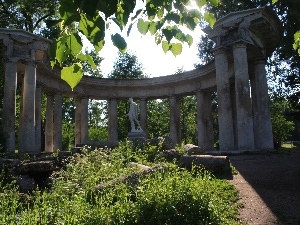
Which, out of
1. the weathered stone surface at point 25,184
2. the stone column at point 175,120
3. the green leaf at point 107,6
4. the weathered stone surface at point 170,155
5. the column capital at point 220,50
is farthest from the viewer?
the stone column at point 175,120

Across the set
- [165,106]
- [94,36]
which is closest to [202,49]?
[165,106]

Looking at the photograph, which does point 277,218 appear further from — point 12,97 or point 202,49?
point 202,49

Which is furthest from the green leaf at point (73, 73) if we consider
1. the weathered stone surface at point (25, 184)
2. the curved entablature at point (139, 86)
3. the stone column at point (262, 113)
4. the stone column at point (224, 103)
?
the curved entablature at point (139, 86)

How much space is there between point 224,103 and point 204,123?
401 inches

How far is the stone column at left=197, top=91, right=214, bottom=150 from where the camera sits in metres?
34.8

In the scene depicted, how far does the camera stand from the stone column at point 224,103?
81.2ft

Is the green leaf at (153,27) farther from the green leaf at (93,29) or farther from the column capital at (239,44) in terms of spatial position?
the column capital at (239,44)

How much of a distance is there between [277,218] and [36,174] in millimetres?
10426

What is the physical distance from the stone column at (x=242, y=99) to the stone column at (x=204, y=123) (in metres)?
10.7

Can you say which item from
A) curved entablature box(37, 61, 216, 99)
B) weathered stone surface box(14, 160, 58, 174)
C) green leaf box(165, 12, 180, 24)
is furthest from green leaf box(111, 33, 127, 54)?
curved entablature box(37, 61, 216, 99)

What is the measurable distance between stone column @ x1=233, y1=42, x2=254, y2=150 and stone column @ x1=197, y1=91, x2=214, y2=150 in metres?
10.7

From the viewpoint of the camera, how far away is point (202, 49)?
5003 centimetres

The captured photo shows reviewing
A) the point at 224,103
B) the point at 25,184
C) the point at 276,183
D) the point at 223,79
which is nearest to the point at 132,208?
the point at 25,184

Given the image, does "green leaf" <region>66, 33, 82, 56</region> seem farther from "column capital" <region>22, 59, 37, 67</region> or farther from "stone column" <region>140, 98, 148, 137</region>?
"stone column" <region>140, 98, 148, 137</region>
